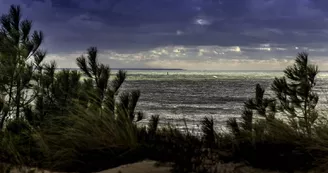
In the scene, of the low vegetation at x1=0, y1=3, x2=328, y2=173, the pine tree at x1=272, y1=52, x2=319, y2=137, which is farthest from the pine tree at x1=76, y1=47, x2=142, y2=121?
the pine tree at x1=272, y1=52, x2=319, y2=137

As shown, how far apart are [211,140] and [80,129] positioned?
7.36ft

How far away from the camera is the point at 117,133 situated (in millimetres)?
7383

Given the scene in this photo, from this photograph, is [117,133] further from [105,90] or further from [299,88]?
[299,88]

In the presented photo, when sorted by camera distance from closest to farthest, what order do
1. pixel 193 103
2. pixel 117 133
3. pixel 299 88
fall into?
1. pixel 117 133
2. pixel 299 88
3. pixel 193 103

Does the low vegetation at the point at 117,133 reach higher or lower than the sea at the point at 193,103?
higher

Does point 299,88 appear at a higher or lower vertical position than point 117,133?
higher

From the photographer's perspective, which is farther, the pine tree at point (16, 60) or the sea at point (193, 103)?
the sea at point (193, 103)

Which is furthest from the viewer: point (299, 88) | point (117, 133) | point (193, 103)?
→ point (193, 103)

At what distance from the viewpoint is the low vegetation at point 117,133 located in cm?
652

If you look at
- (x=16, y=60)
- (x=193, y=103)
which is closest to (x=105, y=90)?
(x=16, y=60)

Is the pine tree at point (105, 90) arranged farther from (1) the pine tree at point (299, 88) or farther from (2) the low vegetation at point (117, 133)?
(1) the pine tree at point (299, 88)

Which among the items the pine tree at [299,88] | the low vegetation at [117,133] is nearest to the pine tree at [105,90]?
the low vegetation at [117,133]

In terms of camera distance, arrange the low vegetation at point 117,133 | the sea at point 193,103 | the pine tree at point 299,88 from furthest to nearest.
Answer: the sea at point 193,103, the pine tree at point 299,88, the low vegetation at point 117,133

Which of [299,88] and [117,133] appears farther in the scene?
[299,88]
